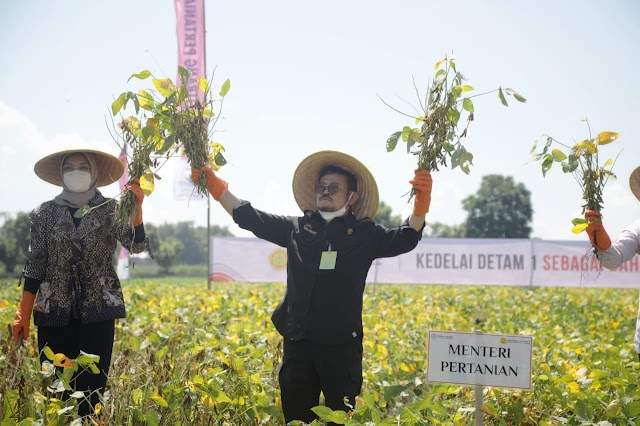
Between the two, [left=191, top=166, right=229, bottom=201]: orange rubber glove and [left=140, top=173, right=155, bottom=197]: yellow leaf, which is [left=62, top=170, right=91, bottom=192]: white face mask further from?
[left=191, top=166, right=229, bottom=201]: orange rubber glove

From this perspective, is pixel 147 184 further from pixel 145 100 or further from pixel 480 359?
pixel 480 359

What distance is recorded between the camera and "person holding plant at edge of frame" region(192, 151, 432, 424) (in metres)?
2.62

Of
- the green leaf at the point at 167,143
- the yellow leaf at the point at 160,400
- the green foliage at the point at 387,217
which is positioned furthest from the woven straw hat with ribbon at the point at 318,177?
the green foliage at the point at 387,217

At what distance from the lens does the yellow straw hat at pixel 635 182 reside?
3086 mm

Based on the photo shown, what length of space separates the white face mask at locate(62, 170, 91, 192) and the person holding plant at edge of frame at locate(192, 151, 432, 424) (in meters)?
0.63

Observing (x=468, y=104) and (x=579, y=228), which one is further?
(x=579, y=228)

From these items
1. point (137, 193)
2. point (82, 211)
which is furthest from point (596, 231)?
point (82, 211)

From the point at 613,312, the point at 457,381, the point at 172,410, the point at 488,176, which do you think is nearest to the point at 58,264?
the point at 172,410

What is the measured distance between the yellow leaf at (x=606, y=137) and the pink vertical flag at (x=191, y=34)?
21.8 ft

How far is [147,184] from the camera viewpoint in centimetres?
276

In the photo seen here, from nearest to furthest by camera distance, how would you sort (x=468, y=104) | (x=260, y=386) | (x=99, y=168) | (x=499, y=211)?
(x=468, y=104) < (x=260, y=386) < (x=99, y=168) < (x=499, y=211)

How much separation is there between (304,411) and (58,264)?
4.51 feet

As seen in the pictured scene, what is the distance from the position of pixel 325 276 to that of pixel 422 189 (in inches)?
22.3

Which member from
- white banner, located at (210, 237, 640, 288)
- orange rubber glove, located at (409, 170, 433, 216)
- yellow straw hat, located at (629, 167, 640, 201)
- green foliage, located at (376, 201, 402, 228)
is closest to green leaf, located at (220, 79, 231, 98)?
orange rubber glove, located at (409, 170, 433, 216)
